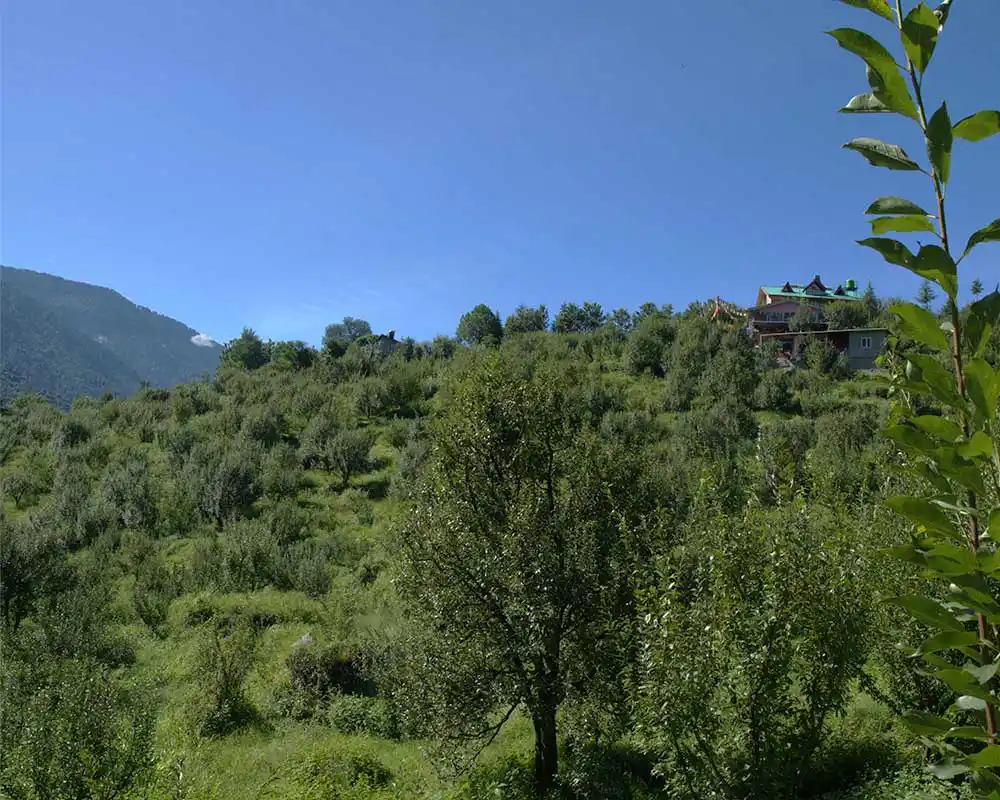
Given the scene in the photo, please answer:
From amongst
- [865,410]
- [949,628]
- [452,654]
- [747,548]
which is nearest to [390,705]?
[452,654]

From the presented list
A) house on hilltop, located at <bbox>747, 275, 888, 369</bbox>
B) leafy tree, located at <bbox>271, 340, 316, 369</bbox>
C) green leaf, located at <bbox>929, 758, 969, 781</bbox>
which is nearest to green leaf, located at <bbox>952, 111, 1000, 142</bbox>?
green leaf, located at <bbox>929, 758, 969, 781</bbox>

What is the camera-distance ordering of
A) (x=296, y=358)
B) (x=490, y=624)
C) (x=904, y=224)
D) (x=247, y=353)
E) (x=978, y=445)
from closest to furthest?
(x=978, y=445)
(x=904, y=224)
(x=490, y=624)
(x=296, y=358)
(x=247, y=353)

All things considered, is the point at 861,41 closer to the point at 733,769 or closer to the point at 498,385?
the point at 733,769

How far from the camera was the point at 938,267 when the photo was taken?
1.20 meters

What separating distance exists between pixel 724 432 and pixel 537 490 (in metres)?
23.2

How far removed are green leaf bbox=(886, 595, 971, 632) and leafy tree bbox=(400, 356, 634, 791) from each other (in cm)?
903

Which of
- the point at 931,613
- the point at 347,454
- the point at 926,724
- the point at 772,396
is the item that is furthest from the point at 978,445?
the point at 772,396

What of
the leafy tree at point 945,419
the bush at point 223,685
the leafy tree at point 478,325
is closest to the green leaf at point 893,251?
the leafy tree at point 945,419

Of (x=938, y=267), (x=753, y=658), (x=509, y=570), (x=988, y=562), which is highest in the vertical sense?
(x=938, y=267)

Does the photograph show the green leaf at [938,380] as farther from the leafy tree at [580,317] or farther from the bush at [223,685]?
the leafy tree at [580,317]

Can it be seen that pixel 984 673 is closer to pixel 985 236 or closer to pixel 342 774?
pixel 985 236

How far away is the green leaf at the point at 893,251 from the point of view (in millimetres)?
1253

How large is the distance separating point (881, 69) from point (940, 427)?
72 cm

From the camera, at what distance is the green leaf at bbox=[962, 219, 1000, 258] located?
4.06 ft
